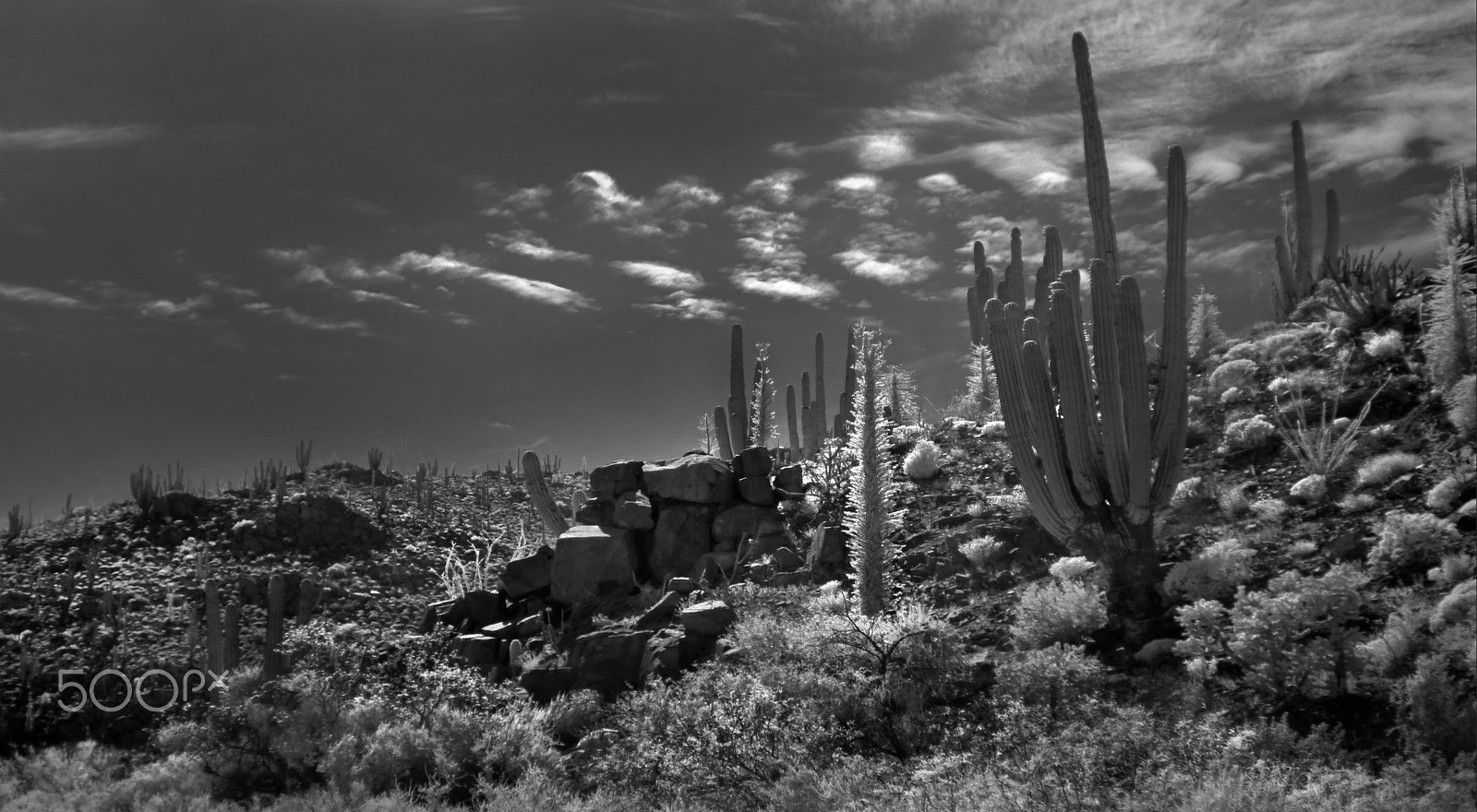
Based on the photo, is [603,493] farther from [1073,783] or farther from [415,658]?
[1073,783]

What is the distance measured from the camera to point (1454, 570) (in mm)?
11109

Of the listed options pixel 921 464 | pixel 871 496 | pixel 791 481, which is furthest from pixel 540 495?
pixel 871 496

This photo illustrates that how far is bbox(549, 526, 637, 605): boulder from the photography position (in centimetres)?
2106

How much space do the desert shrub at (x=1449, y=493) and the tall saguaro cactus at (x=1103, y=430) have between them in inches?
120

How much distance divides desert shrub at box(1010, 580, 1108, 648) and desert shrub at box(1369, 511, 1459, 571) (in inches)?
132

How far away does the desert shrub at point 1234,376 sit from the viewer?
2239cm

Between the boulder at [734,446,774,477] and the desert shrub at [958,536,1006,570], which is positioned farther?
the boulder at [734,446,774,477]

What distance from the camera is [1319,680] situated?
33.7 feet

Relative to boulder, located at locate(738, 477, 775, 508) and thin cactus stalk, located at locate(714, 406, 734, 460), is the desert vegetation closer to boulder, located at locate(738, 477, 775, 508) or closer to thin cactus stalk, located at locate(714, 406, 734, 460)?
boulder, located at locate(738, 477, 775, 508)

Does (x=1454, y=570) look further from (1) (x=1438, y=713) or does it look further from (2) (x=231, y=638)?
(2) (x=231, y=638)

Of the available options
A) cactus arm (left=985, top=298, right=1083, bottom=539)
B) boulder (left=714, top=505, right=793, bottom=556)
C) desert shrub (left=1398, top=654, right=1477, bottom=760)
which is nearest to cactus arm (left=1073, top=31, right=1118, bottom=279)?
cactus arm (left=985, top=298, right=1083, bottom=539)

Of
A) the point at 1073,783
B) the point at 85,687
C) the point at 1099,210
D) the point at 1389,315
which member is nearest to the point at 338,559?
the point at 85,687

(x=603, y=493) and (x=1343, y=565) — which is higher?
(x=603, y=493)

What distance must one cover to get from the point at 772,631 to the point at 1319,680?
23.1ft
